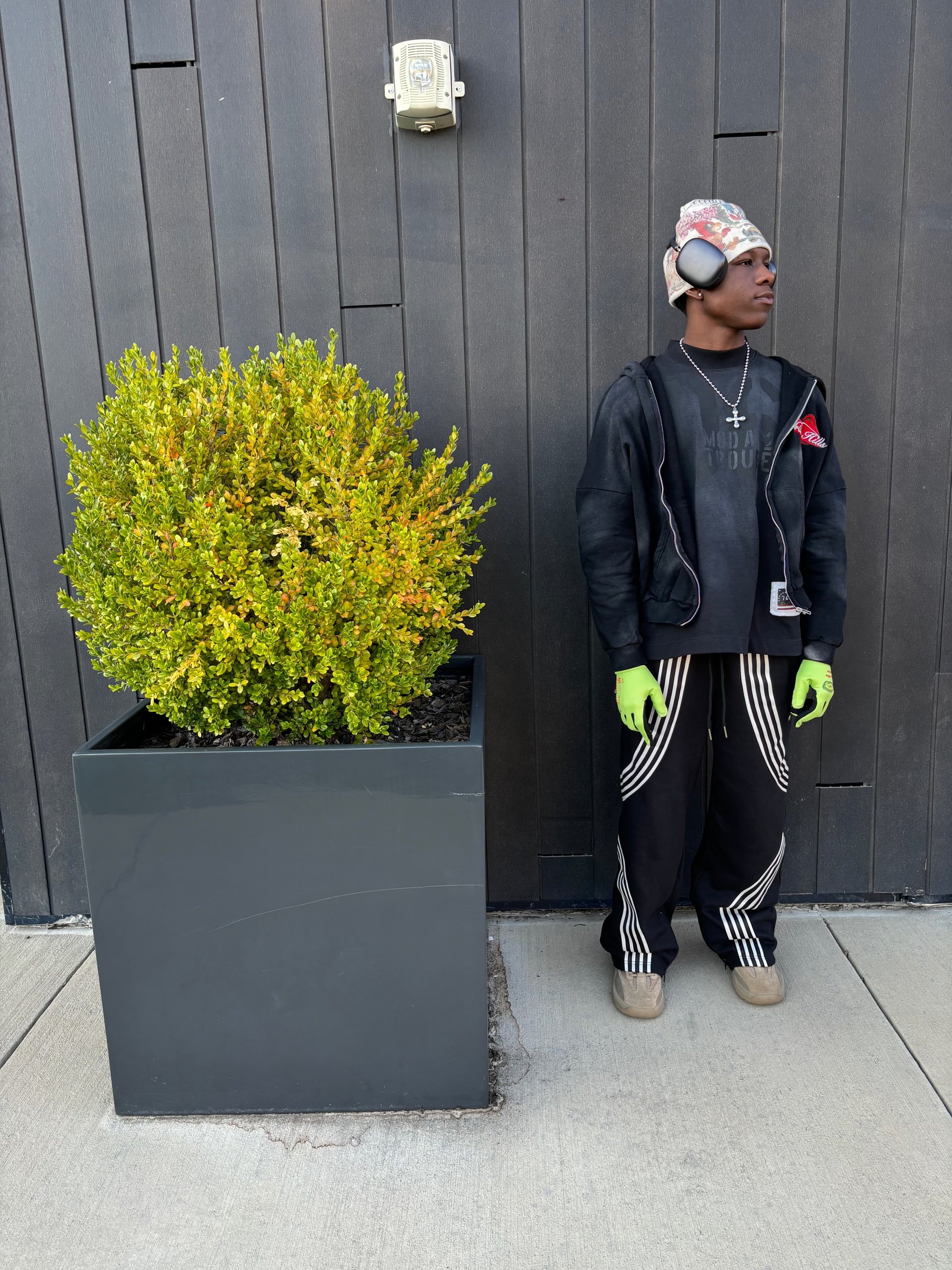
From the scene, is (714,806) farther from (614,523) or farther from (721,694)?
(614,523)

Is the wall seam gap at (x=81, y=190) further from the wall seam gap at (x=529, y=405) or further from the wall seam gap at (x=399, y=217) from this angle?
the wall seam gap at (x=529, y=405)

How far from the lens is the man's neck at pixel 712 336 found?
78.3 inches

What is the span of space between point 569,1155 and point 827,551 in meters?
1.42

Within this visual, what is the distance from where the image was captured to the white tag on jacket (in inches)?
79.7

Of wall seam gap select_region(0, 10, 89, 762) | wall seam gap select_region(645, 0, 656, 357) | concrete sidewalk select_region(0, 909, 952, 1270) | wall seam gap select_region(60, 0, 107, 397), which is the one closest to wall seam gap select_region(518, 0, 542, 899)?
wall seam gap select_region(645, 0, 656, 357)

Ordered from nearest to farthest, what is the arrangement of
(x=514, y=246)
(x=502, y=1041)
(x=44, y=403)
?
(x=502, y=1041) → (x=514, y=246) → (x=44, y=403)

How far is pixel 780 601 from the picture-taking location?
203 centimetres

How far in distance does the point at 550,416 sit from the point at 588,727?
885 mm

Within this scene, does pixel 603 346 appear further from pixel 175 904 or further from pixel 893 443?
pixel 175 904

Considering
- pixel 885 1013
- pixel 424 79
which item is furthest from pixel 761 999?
pixel 424 79

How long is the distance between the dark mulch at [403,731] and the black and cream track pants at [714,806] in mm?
434

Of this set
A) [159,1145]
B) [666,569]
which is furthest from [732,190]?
[159,1145]

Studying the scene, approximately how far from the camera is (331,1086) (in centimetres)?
184

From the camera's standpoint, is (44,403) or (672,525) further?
(44,403)
